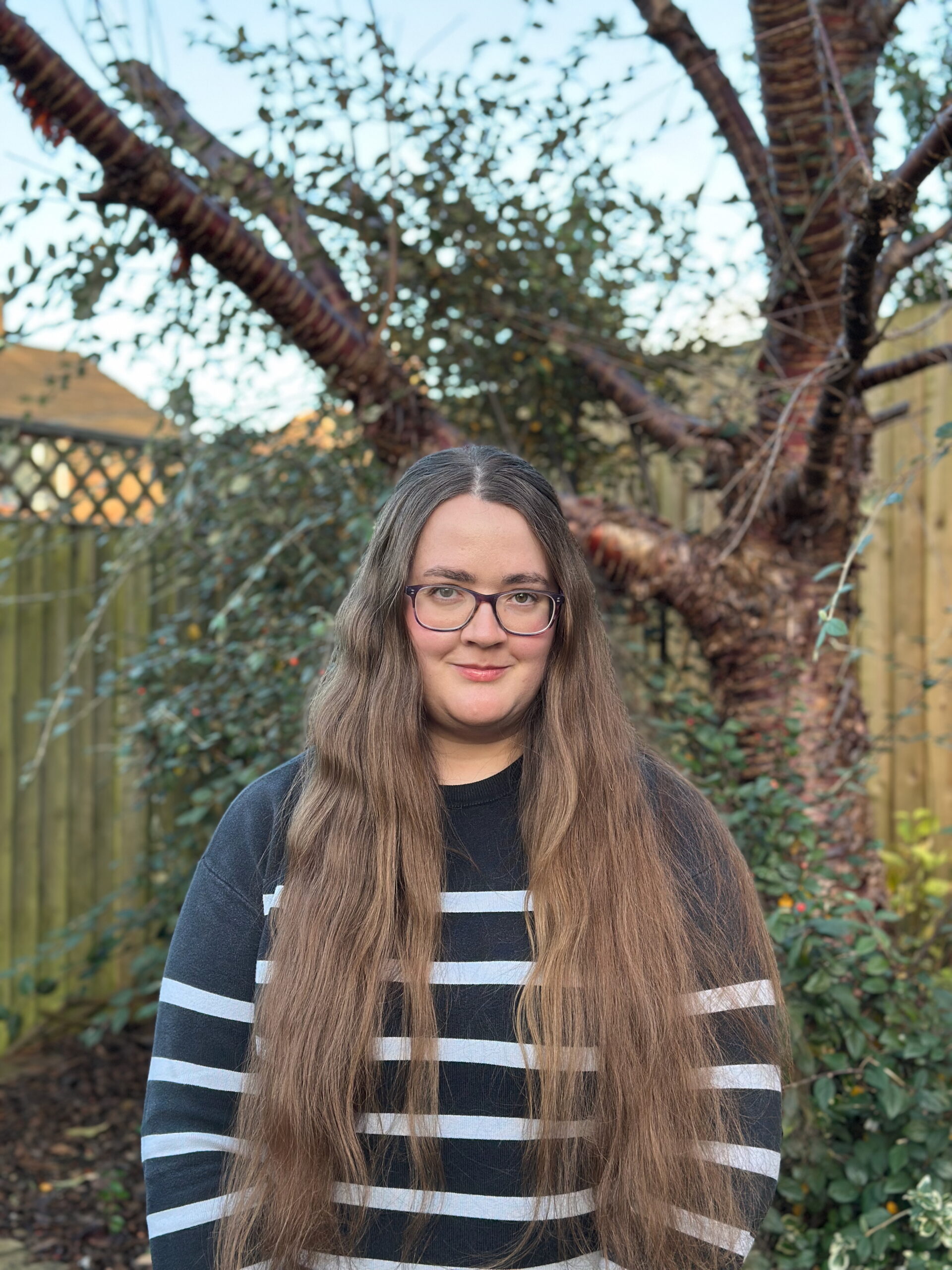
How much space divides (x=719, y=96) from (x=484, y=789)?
2.05 meters

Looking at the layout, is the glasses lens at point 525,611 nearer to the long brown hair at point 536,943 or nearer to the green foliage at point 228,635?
the long brown hair at point 536,943

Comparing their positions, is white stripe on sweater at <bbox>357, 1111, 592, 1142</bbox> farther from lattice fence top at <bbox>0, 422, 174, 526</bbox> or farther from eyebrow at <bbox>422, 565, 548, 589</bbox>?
lattice fence top at <bbox>0, 422, 174, 526</bbox>

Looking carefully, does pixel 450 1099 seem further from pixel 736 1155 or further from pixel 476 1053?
pixel 736 1155

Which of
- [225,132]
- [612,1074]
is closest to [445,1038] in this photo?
[612,1074]

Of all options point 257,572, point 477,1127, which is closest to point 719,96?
point 257,572

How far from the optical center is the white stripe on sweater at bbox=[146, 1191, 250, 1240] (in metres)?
1.21

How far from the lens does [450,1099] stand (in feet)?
4.00

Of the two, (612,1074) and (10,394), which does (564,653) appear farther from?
(10,394)

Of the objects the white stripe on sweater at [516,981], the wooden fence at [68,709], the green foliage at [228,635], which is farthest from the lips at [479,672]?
the wooden fence at [68,709]

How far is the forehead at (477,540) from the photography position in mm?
1291

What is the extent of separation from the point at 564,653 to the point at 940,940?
4.52 feet

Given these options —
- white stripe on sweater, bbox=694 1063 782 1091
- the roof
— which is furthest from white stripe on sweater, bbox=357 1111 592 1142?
the roof

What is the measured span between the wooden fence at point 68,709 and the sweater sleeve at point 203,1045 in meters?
2.05

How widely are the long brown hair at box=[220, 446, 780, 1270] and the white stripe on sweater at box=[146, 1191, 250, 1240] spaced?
14mm
